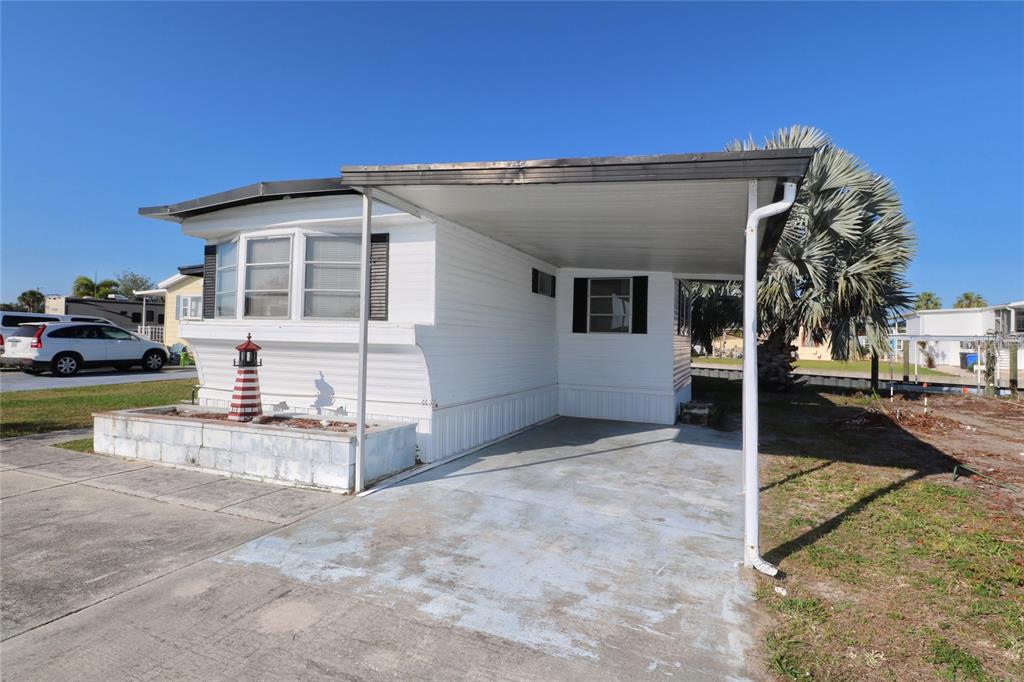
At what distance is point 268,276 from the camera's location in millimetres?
6734

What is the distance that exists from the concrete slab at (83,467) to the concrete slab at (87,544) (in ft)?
1.78

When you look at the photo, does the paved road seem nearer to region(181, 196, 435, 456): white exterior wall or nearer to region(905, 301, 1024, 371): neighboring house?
region(181, 196, 435, 456): white exterior wall

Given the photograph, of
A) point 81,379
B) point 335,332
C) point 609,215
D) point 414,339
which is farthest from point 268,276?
point 81,379

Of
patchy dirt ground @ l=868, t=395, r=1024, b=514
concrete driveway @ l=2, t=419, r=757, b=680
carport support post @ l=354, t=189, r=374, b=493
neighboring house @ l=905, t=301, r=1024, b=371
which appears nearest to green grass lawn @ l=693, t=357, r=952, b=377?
neighboring house @ l=905, t=301, r=1024, b=371

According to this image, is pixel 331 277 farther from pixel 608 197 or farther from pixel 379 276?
pixel 608 197

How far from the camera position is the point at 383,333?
18.3 ft

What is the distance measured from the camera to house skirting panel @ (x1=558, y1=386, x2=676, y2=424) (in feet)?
29.8

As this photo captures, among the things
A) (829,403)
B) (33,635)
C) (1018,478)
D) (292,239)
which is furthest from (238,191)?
(829,403)

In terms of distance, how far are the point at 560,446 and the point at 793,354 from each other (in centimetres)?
996

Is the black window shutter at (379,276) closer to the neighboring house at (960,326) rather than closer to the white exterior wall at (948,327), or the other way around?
the neighboring house at (960,326)

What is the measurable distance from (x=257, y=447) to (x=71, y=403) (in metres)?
7.99

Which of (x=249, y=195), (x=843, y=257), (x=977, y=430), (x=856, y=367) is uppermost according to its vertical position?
(x=843, y=257)

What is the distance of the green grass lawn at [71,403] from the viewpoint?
7.95 m

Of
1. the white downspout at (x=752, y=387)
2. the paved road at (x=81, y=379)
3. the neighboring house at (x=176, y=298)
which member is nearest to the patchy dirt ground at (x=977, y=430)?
the white downspout at (x=752, y=387)
